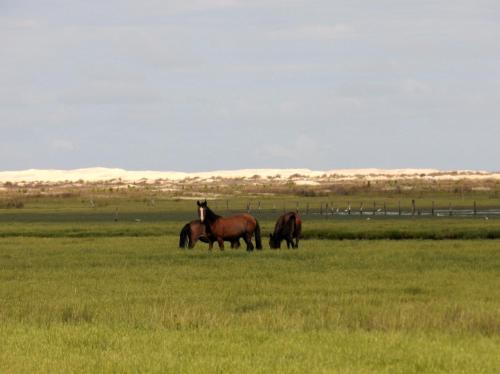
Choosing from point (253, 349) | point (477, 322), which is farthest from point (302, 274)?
point (253, 349)

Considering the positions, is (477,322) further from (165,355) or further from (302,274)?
(302,274)

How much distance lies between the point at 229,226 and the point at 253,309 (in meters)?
14.6

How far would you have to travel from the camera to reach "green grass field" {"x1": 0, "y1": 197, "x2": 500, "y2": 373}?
13.2m

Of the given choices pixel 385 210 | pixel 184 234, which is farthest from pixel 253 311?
pixel 385 210

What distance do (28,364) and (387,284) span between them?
36.7 ft

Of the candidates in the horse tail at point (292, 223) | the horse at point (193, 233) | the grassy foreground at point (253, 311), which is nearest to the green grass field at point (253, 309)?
the grassy foreground at point (253, 311)

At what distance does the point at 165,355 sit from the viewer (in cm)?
1338

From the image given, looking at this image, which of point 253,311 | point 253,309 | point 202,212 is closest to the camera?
point 253,311

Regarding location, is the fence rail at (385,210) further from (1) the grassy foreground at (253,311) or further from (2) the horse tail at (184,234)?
(1) the grassy foreground at (253,311)

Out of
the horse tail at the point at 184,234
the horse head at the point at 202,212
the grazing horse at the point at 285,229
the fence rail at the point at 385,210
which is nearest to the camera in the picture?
the horse head at the point at 202,212

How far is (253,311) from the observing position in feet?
60.2

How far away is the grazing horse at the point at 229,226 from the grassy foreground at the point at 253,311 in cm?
110

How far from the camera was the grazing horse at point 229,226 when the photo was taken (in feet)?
109

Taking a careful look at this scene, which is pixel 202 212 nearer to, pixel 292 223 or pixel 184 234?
pixel 184 234
